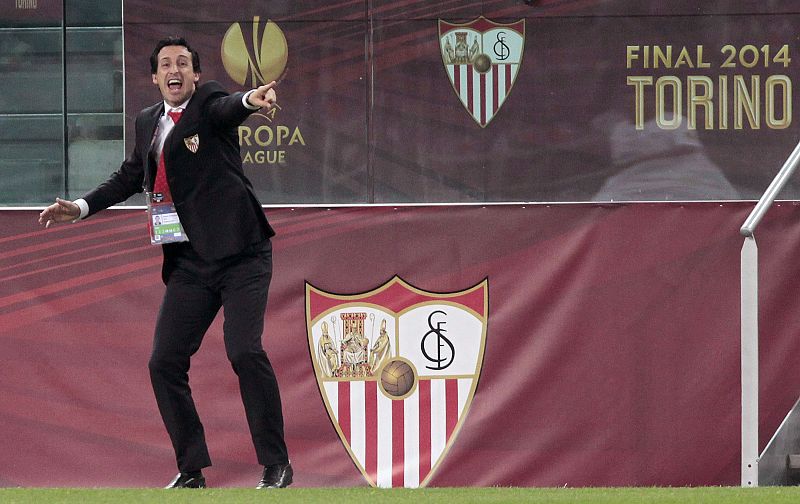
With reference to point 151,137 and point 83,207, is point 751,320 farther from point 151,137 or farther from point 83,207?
point 83,207

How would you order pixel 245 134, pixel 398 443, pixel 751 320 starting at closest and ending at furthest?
pixel 751 320 → pixel 398 443 → pixel 245 134

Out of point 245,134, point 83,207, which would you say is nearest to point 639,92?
point 245,134

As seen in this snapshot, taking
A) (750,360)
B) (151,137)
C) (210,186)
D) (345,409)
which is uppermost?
(151,137)

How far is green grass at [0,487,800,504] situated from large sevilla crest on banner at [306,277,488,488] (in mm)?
1756

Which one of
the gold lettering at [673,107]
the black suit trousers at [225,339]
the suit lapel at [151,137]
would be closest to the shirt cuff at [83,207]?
the suit lapel at [151,137]

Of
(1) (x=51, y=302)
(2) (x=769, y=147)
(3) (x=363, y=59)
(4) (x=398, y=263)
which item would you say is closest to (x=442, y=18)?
(3) (x=363, y=59)

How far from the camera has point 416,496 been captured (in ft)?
17.6

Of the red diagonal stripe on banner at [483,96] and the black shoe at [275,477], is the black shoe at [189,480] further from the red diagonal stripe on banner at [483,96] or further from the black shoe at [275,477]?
the red diagonal stripe on banner at [483,96]

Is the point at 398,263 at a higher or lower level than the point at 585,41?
lower

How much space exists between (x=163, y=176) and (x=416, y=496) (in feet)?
4.98

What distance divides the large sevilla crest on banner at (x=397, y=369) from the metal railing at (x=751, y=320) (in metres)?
1.25

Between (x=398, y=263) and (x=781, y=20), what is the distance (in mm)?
2160

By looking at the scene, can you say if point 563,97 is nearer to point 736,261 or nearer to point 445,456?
point 736,261

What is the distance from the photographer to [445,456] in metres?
7.50
